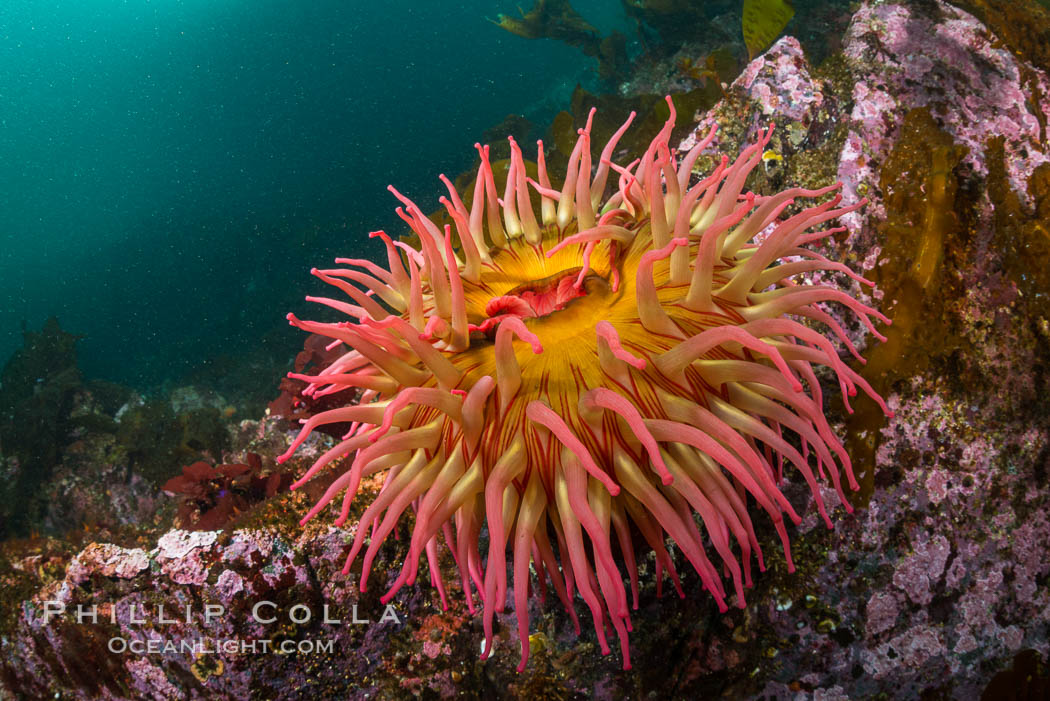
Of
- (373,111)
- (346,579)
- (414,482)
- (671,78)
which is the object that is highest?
Result: (373,111)

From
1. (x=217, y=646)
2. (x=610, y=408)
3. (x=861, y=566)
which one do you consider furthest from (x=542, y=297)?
(x=217, y=646)

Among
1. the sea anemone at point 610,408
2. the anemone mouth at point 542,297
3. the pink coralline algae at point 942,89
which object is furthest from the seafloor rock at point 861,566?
the anemone mouth at point 542,297

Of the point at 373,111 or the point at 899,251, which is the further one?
the point at 373,111

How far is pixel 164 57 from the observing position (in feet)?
142

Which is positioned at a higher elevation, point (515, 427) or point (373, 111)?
point (373, 111)

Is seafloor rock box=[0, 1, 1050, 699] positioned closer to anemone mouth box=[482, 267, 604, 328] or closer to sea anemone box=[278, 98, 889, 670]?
sea anemone box=[278, 98, 889, 670]

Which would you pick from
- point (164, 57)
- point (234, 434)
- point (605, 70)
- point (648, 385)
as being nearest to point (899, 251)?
point (648, 385)

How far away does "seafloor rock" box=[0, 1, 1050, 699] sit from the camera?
6.14 ft

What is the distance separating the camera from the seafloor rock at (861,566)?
1.87 metres

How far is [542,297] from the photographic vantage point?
2053mm

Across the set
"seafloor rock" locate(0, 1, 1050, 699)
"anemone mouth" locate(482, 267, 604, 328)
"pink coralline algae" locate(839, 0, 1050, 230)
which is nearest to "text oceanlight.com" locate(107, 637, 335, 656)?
"seafloor rock" locate(0, 1, 1050, 699)

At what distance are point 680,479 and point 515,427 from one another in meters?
0.47

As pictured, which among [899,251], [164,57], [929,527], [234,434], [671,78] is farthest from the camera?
[164,57]

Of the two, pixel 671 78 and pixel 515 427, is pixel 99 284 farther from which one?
pixel 515 427
